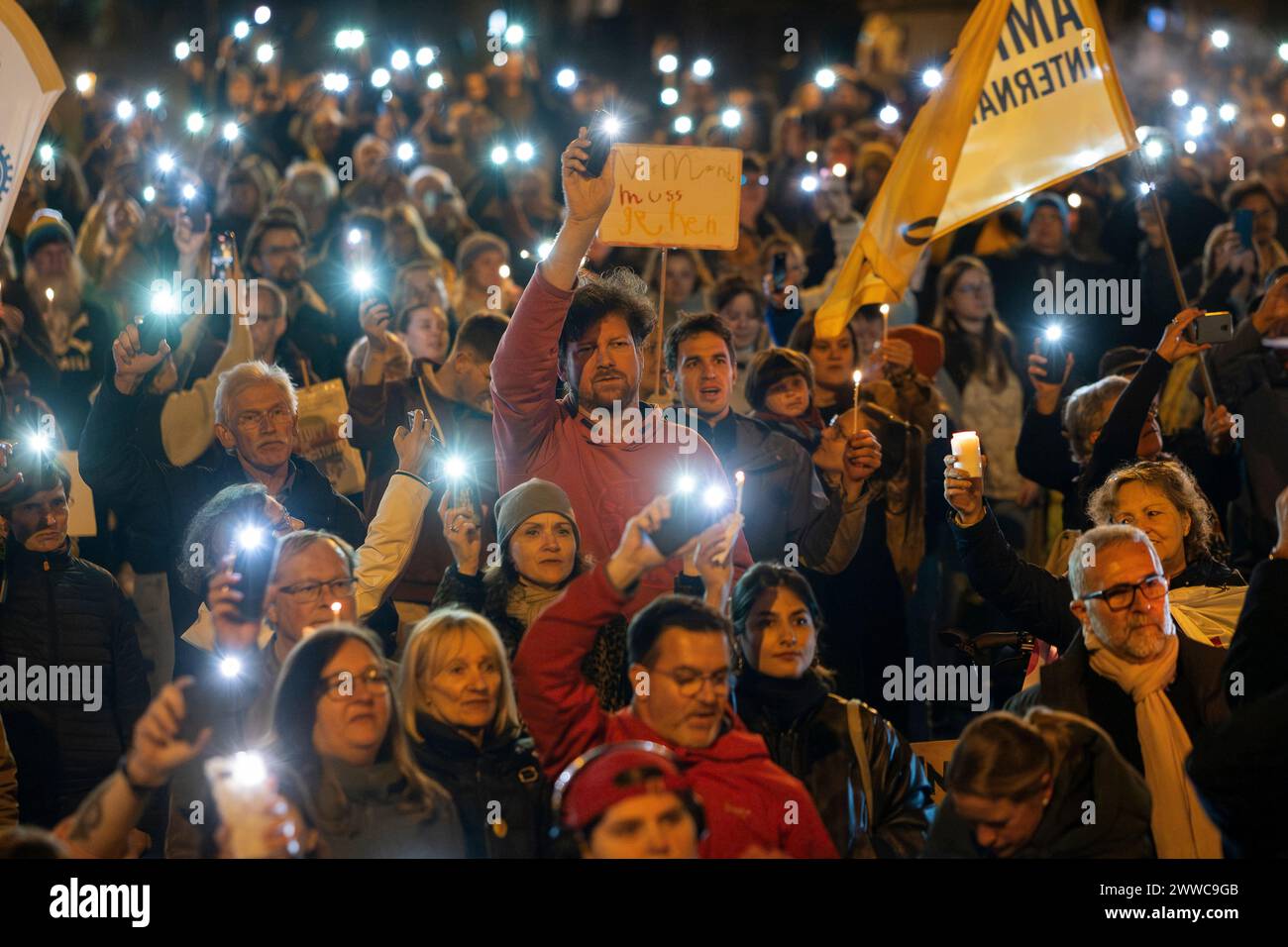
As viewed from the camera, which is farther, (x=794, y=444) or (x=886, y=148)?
(x=886, y=148)

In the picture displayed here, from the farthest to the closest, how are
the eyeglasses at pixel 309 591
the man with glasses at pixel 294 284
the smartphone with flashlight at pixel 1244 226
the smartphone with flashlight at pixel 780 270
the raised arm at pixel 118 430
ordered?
1. the smartphone with flashlight at pixel 1244 226
2. the smartphone with flashlight at pixel 780 270
3. the man with glasses at pixel 294 284
4. the raised arm at pixel 118 430
5. the eyeglasses at pixel 309 591

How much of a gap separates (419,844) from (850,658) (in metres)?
2.51

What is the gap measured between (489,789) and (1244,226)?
6186 millimetres

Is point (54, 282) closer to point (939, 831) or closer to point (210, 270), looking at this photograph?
point (210, 270)

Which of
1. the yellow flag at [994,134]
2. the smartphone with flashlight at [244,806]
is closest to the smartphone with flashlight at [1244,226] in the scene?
the yellow flag at [994,134]

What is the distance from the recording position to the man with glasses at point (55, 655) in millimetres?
5258

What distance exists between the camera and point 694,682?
4191 mm

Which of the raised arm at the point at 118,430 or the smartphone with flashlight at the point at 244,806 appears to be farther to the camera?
the raised arm at the point at 118,430

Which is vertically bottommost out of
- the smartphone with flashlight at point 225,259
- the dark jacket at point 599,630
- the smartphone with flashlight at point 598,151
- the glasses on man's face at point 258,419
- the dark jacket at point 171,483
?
the dark jacket at point 599,630

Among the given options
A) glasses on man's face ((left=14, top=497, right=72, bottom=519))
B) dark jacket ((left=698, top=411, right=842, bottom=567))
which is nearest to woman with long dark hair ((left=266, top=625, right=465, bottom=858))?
glasses on man's face ((left=14, top=497, right=72, bottom=519))

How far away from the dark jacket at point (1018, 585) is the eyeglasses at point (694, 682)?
1271 mm

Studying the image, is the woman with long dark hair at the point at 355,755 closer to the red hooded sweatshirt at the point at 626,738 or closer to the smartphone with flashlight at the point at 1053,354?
the red hooded sweatshirt at the point at 626,738

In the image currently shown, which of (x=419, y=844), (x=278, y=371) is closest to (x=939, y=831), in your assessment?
(x=419, y=844)
